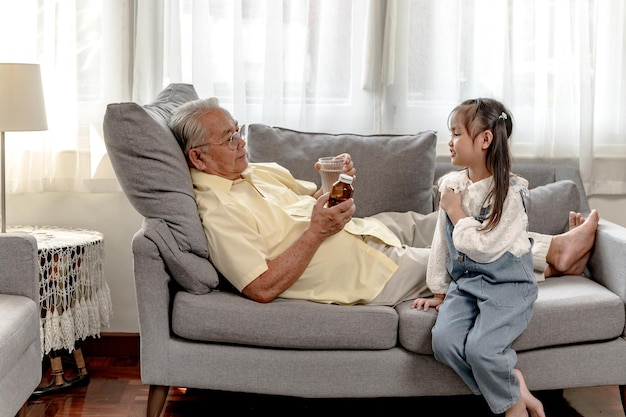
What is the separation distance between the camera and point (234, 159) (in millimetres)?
2854

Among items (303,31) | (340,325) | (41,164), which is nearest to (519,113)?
(303,31)

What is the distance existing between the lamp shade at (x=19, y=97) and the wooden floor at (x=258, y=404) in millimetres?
996

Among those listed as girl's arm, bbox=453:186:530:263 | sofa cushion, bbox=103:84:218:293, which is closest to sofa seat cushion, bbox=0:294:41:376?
sofa cushion, bbox=103:84:218:293

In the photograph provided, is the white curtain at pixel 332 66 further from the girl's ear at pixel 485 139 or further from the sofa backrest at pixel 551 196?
the girl's ear at pixel 485 139

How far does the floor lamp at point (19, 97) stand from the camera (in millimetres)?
3174

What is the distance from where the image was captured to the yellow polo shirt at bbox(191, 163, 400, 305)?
2.69m

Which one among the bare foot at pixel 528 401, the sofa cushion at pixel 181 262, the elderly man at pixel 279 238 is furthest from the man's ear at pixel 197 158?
the bare foot at pixel 528 401

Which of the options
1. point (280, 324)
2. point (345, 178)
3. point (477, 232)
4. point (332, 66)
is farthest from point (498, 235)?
point (332, 66)

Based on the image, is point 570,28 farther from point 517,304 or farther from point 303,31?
point 517,304

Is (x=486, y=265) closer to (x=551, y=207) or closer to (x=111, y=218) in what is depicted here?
(x=551, y=207)

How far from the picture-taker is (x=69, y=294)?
321 centimetres

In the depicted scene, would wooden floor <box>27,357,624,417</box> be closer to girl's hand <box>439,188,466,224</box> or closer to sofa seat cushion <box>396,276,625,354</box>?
sofa seat cushion <box>396,276,625,354</box>

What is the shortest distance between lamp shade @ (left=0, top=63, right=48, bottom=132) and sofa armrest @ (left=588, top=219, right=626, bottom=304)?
2074 mm

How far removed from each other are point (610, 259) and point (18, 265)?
191 centimetres
